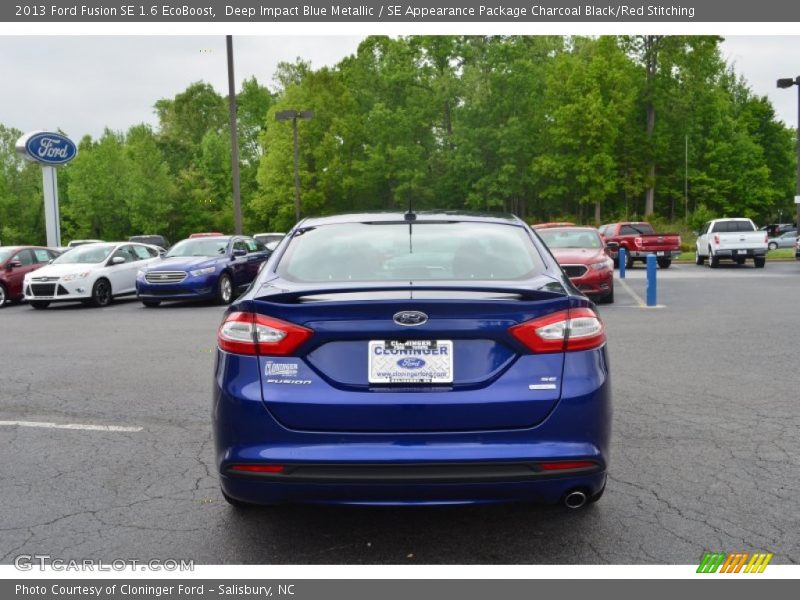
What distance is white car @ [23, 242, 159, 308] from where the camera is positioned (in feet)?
60.6

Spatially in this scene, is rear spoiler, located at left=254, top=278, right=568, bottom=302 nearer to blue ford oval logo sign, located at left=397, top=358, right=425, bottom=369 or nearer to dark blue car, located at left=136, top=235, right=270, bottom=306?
blue ford oval logo sign, located at left=397, top=358, right=425, bottom=369

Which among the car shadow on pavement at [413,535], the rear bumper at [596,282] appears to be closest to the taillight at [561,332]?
the car shadow on pavement at [413,535]

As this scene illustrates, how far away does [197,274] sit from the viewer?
17.7 meters

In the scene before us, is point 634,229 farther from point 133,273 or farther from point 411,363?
point 411,363

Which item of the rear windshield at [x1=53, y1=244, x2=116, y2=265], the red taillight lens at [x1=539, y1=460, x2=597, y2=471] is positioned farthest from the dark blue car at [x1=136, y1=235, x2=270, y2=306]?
the red taillight lens at [x1=539, y1=460, x2=597, y2=471]

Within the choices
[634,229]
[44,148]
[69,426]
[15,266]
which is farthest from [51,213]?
[69,426]

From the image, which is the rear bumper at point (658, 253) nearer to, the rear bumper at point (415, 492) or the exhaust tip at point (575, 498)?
the exhaust tip at point (575, 498)

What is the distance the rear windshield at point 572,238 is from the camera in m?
17.4

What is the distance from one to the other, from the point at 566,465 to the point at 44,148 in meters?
32.5

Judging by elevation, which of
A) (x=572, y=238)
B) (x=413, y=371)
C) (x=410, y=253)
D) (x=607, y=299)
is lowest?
(x=607, y=299)

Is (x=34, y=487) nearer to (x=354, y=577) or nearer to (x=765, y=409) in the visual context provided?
(x=354, y=577)

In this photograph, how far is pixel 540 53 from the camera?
70.9 metres

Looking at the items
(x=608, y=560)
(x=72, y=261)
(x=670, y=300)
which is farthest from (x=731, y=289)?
(x=608, y=560)

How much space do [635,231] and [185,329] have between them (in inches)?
909
